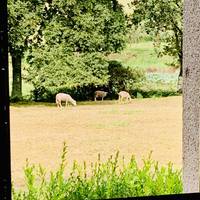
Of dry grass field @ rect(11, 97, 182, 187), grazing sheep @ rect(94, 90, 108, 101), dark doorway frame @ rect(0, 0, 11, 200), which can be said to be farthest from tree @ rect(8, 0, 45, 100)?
dark doorway frame @ rect(0, 0, 11, 200)

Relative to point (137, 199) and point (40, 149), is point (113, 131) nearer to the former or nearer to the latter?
point (40, 149)

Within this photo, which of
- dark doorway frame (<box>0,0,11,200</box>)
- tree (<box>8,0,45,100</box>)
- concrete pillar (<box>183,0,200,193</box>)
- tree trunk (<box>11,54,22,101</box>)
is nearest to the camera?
dark doorway frame (<box>0,0,11,200</box>)

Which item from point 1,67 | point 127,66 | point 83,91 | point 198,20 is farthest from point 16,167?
point 1,67

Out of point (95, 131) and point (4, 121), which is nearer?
point (4, 121)

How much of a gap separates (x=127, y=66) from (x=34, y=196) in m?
1.27

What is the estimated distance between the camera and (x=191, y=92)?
5.05ft

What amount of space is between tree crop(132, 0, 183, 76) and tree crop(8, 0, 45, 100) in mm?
673

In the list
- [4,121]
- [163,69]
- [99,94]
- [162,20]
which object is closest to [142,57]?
[163,69]

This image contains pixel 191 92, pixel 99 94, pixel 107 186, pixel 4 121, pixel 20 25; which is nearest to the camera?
pixel 4 121

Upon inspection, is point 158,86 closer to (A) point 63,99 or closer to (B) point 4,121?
(A) point 63,99

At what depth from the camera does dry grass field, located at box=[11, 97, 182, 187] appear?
146 inches

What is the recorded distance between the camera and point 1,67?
3.62ft

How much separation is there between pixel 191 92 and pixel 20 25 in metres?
2.33

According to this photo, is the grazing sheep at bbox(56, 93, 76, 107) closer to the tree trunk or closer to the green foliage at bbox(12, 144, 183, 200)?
the tree trunk
